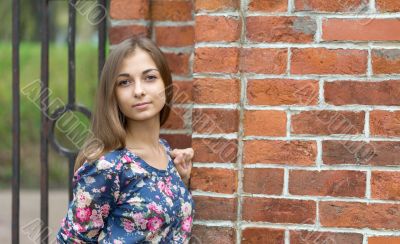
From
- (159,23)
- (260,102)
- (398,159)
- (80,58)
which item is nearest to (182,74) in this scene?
(159,23)

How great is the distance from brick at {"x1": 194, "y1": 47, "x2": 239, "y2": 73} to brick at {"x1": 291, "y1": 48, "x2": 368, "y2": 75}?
20 centimetres

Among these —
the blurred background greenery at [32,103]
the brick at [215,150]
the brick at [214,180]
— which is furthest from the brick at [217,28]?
the blurred background greenery at [32,103]

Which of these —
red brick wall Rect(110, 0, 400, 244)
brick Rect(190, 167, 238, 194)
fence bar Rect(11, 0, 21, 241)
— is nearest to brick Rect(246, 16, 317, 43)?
red brick wall Rect(110, 0, 400, 244)

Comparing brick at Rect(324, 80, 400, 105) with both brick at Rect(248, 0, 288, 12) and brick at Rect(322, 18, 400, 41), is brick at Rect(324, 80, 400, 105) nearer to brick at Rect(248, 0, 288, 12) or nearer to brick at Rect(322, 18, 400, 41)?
brick at Rect(322, 18, 400, 41)

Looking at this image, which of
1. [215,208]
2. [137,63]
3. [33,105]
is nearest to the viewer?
[137,63]

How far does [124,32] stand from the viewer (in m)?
2.23

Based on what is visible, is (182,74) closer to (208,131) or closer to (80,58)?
(208,131)

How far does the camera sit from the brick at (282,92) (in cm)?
197

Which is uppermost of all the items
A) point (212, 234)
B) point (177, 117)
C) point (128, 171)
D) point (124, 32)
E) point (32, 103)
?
point (124, 32)

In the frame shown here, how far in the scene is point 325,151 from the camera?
6.48 feet

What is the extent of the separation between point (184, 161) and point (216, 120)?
0.64ft

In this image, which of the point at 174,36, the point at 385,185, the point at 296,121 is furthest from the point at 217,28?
the point at 385,185

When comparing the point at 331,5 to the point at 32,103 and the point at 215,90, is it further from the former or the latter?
the point at 32,103

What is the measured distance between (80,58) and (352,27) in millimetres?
7149
